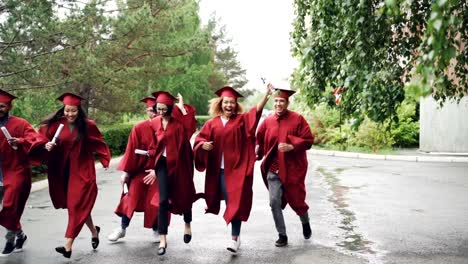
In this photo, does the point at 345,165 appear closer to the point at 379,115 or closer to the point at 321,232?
the point at 321,232

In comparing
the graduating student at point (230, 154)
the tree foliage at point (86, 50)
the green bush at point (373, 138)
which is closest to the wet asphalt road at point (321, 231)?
the graduating student at point (230, 154)

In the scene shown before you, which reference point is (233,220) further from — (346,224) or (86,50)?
(86,50)

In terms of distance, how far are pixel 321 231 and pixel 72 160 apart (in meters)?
3.12

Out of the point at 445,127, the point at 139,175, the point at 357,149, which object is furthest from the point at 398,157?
the point at 139,175

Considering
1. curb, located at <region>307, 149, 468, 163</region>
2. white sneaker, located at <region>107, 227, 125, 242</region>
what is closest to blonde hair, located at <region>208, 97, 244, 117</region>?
white sneaker, located at <region>107, 227, 125, 242</region>

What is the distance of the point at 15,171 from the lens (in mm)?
6297

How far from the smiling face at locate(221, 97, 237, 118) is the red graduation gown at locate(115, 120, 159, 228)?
0.84m

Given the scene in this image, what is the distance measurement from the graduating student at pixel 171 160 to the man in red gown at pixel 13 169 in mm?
1273

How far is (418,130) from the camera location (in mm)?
23156

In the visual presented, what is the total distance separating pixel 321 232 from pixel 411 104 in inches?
661

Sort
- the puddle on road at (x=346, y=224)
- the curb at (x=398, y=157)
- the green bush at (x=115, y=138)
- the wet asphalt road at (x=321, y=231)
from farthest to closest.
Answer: the green bush at (x=115, y=138) < the curb at (x=398, y=157) < the puddle on road at (x=346, y=224) < the wet asphalt road at (x=321, y=231)

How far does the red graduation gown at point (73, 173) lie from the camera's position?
6.21m

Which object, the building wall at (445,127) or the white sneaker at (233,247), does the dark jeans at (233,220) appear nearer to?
the white sneaker at (233,247)

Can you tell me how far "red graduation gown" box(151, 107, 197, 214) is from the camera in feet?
21.1
